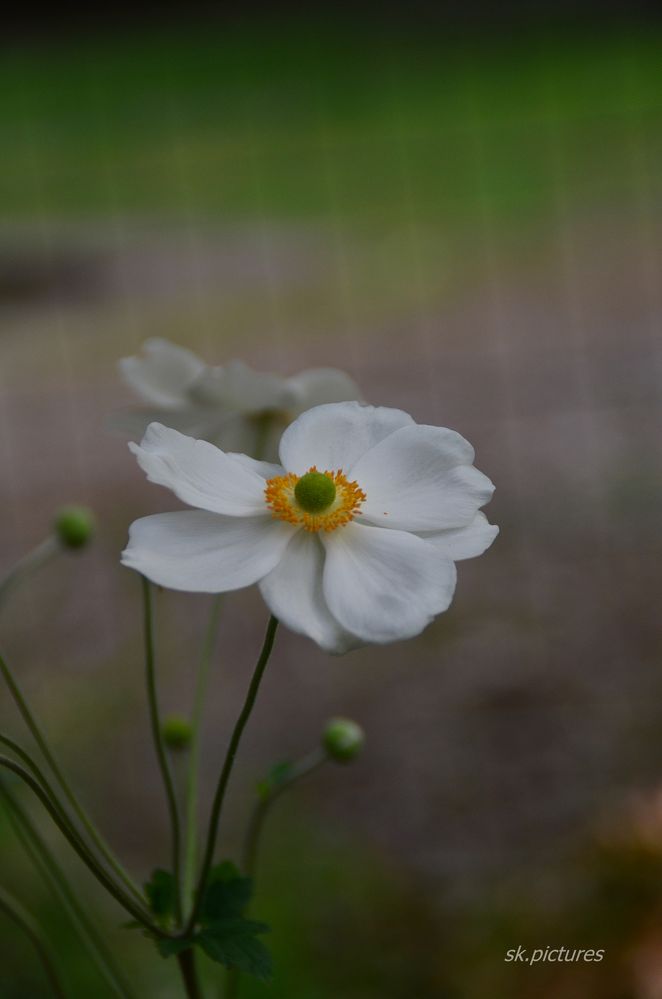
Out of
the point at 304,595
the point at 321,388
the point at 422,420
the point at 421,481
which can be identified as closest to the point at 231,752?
the point at 304,595

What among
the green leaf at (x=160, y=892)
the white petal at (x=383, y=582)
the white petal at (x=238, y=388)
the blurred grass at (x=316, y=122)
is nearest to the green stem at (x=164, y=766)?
the green leaf at (x=160, y=892)

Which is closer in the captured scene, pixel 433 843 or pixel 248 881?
pixel 248 881

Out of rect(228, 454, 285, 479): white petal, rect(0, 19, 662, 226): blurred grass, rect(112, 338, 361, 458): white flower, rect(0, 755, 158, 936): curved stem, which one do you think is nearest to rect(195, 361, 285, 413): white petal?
rect(112, 338, 361, 458): white flower

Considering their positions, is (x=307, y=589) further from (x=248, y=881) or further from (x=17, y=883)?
(x=17, y=883)

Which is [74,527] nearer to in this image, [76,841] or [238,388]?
[238,388]

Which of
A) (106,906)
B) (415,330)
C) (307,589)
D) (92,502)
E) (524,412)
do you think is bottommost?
(106,906)

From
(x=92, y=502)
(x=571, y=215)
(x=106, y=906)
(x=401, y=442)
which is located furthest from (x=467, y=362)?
(x=401, y=442)

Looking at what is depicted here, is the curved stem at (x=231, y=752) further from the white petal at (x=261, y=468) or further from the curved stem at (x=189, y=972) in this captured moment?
the white petal at (x=261, y=468)
